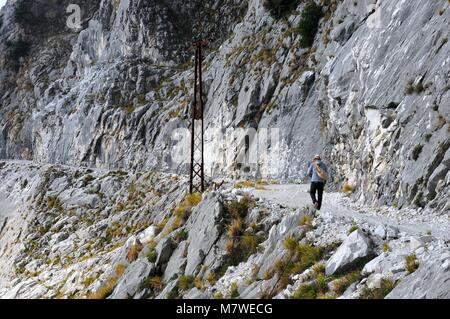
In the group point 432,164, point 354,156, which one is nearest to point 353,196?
point 354,156

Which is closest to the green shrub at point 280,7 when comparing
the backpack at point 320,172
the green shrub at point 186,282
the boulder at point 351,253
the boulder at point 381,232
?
the backpack at point 320,172

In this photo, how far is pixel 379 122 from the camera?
52.0ft

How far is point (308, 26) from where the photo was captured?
94.5 feet

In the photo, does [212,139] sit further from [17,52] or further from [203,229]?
[17,52]

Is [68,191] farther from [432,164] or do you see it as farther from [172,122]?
[432,164]

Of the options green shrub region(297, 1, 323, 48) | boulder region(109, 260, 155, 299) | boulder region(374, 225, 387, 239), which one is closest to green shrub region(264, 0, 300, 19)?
green shrub region(297, 1, 323, 48)

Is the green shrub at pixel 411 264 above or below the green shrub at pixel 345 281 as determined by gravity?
above

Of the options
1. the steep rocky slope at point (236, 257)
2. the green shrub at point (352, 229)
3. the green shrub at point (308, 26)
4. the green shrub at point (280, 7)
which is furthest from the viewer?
the green shrub at point (280, 7)

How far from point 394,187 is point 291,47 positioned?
18807 millimetres

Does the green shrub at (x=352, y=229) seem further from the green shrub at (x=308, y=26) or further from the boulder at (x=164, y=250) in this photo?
the green shrub at (x=308, y=26)

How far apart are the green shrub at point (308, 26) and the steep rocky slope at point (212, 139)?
60 cm

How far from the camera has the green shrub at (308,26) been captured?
1135 inches

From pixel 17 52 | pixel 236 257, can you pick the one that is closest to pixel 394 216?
pixel 236 257

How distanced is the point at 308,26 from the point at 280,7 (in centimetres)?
694
